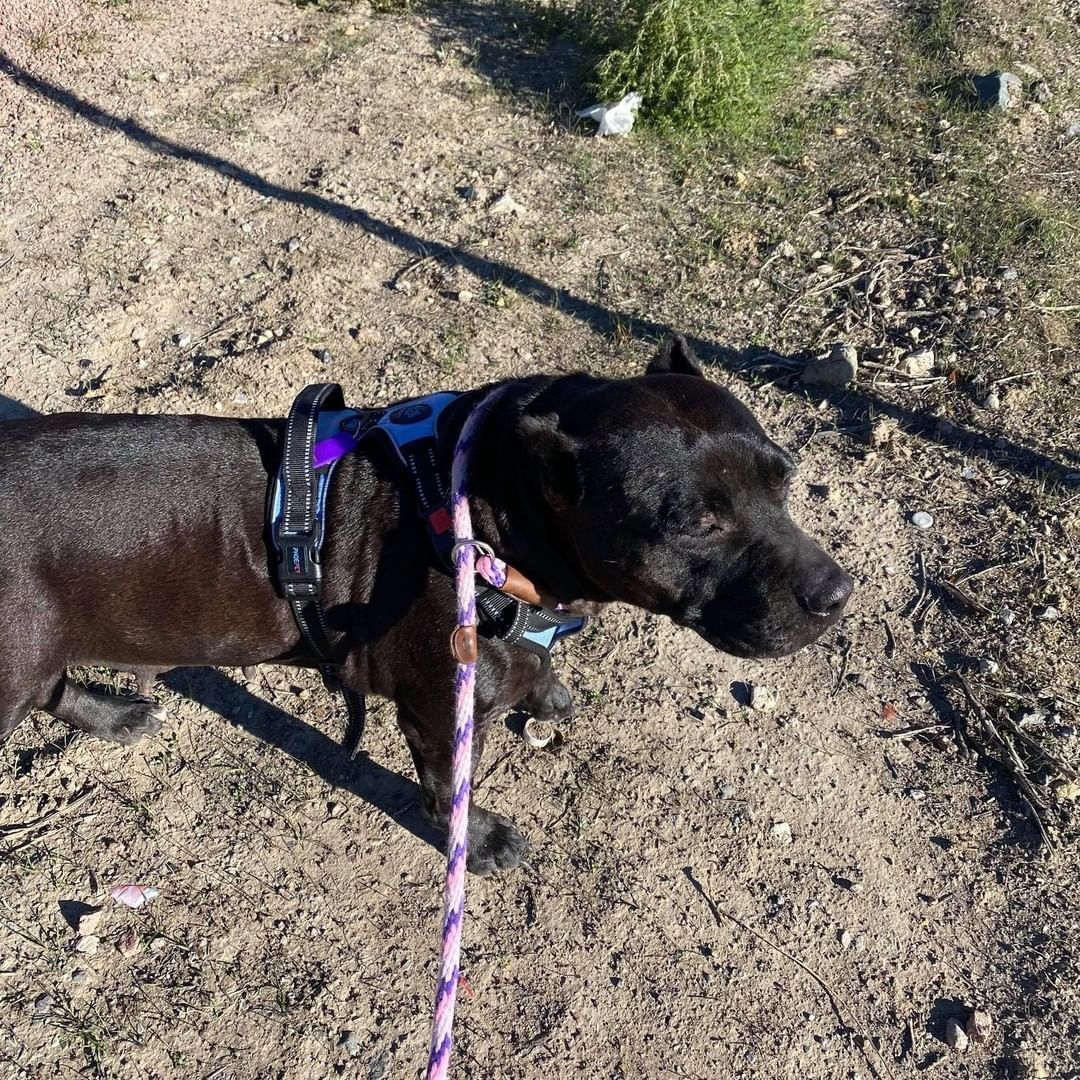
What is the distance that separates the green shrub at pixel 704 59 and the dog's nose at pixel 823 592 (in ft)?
14.0

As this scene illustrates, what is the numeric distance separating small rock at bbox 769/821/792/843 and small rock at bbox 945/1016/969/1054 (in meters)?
0.81

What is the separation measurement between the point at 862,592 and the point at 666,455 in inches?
74.0

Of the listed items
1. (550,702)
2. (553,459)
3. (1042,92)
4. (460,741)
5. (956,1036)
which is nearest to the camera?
(460,741)

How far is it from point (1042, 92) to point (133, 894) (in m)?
7.28

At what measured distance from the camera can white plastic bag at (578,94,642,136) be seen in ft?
20.5

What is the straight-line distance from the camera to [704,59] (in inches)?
239

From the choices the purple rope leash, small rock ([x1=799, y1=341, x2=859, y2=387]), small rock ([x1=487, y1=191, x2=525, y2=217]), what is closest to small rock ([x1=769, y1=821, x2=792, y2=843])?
the purple rope leash

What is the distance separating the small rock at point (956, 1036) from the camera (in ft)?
10.7

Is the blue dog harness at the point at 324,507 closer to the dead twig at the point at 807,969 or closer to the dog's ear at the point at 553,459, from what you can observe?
the dog's ear at the point at 553,459

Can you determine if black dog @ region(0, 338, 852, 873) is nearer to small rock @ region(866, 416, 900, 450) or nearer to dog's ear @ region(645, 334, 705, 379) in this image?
dog's ear @ region(645, 334, 705, 379)

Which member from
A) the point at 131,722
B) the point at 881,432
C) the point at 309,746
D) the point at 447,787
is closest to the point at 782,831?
the point at 447,787

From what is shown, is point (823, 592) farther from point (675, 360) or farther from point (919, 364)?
point (919, 364)

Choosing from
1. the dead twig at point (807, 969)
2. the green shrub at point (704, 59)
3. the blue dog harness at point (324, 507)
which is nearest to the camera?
the blue dog harness at point (324, 507)

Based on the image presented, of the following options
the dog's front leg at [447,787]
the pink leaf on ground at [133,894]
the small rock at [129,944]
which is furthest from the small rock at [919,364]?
the small rock at [129,944]
